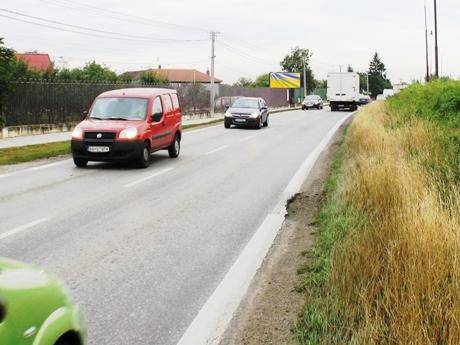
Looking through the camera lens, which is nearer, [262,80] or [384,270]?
[384,270]

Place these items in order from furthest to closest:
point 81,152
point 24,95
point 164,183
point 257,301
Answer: point 24,95 → point 81,152 → point 164,183 → point 257,301

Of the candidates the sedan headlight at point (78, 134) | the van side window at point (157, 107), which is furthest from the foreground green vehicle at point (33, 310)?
the van side window at point (157, 107)

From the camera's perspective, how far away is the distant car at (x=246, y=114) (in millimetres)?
27938

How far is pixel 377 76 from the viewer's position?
170375mm

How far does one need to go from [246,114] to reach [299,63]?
77697 mm

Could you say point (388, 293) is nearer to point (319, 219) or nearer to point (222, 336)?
point (222, 336)

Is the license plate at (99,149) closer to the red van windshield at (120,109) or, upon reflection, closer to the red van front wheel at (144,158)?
the red van front wheel at (144,158)

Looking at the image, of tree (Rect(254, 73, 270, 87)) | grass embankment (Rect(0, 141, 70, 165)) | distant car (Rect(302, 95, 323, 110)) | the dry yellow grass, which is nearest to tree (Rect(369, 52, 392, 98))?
tree (Rect(254, 73, 270, 87))

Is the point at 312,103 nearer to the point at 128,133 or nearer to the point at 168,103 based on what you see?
the point at 168,103

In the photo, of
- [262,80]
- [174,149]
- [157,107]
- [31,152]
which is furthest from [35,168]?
[262,80]

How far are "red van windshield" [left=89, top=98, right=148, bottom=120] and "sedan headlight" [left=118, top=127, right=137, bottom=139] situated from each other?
0.76 metres

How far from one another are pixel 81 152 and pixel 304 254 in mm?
8541

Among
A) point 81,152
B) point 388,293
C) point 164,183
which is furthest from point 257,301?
point 81,152

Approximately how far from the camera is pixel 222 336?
4035 mm
